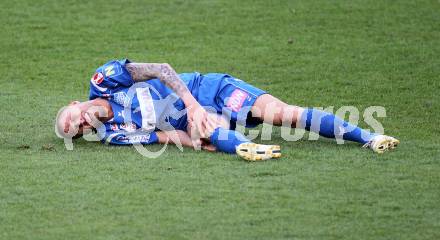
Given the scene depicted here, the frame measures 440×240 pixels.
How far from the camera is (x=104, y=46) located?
12.1m

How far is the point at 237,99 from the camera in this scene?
8.05m

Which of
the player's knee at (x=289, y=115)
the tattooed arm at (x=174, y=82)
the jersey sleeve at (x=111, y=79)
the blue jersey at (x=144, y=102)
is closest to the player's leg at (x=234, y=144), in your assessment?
the tattooed arm at (x=174, y=82)

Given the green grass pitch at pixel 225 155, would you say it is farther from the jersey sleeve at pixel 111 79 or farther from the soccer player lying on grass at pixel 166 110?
the jersey sleeve at pixel 111 79

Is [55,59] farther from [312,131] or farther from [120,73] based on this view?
[312,131]

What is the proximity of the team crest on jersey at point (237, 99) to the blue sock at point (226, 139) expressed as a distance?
16.6 inches

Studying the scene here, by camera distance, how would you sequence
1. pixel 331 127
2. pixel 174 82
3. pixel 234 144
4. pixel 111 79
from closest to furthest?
pixel 234 144
pixel 331 127
pixel 174 82
pixel 111 79

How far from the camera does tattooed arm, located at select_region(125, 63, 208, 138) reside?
766 cm

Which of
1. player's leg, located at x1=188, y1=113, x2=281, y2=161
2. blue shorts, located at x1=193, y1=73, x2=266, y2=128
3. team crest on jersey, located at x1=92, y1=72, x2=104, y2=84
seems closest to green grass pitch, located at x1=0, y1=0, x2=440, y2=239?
player's leg, located at x1=188, y1=113, x2=281, y2=161

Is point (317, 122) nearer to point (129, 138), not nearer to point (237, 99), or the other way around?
A: point (237, 99)

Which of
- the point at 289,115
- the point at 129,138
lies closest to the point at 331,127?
the point at 289,115

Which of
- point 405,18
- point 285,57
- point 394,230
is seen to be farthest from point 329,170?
point 405,18

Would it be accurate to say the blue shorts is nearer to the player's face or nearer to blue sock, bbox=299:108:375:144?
blue sock, bbox=299:108:375:144

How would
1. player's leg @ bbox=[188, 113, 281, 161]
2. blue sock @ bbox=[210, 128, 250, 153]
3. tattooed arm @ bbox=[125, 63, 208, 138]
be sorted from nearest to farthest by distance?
player's leg @ bbox=[188, 113, 281, 161] → blue sock @ bbox=[210, 128, 250, 153] → tattooed arm @ bbox=[125, 63, 208, 138]

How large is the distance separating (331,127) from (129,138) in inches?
68.4
